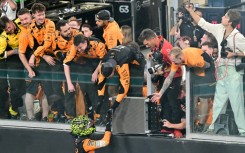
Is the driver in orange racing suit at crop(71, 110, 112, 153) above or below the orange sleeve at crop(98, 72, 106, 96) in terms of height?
below

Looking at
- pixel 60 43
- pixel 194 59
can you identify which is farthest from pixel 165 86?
pixel 60 43

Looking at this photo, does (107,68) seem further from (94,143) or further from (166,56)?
(94,143)

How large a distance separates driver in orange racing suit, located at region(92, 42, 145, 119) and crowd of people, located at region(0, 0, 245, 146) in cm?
1

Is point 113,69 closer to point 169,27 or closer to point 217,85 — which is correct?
point 217,85

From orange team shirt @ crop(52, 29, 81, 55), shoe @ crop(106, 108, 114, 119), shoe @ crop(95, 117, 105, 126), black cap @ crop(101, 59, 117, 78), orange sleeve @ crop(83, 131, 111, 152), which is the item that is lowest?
orange sleeve @ crop(83, 131, 111, 152)

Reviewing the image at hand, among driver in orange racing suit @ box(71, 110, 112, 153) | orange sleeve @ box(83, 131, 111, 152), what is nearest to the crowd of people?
orange sleeve @ box(83, 131, 111, 152)

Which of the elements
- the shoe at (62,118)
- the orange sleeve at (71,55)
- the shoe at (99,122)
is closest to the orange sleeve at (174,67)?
the shoe at (99,122)

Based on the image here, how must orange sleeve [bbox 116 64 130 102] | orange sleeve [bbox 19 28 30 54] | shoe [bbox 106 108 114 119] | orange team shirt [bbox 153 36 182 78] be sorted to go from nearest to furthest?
orange team shirt [bbox 153 36 182 78] → orange sleeve [bbox 116 64 130 102] → shoe [bbox 106 108 114 119] → orange sleeve [bbox 19 28 30 54]

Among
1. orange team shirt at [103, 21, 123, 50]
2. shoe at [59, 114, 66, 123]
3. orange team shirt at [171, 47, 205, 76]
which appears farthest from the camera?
orange team shirt at [103, 21, 123, 50]

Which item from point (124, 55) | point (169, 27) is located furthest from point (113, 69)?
point (169, 27)

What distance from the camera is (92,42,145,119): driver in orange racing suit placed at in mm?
18781

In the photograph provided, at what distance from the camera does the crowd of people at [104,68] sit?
18.5 m

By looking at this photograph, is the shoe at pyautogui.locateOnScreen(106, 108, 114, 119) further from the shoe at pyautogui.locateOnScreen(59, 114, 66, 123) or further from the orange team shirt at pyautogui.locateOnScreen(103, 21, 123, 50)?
the orange team shirt at pyautogui.locateOnScreen(103, 21, 123, 50)

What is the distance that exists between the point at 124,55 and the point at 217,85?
1444 millimetres
